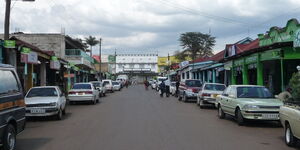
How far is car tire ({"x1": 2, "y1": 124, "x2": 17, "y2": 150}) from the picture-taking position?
26.2ft

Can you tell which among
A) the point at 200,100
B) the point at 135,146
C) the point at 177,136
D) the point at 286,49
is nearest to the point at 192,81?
the point at 200,100

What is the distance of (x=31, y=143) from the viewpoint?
986 centimetres

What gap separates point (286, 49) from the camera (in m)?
18.0

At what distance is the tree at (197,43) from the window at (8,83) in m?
59.4

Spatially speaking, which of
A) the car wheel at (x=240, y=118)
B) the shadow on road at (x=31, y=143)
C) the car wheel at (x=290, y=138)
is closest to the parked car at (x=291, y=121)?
the car wheel at (x=290, y=138)

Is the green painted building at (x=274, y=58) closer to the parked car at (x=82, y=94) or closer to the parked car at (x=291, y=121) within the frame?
the parked car at (x=291, y=121)

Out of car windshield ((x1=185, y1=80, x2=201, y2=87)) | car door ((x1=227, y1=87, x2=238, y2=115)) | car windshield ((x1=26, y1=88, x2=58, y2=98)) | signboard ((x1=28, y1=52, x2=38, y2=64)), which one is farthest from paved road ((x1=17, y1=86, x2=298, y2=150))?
car windshield ((x1=185, y1=80, x2=201, y2=87))

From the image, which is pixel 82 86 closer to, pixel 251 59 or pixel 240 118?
pixel 251 59

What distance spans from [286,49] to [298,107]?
32.0 feet

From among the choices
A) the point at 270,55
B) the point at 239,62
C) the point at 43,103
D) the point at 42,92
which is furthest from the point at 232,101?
the point at 239,62

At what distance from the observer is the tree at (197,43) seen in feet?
221

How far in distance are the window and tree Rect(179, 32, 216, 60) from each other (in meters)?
59.4

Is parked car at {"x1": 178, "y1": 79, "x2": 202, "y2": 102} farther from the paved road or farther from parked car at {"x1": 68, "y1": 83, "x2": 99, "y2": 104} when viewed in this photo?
the paved road

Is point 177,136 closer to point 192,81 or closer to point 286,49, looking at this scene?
point 286,49
